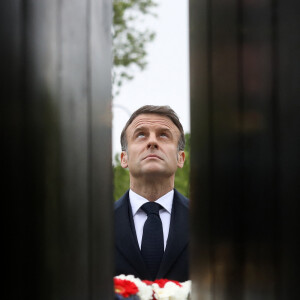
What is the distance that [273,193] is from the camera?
139 cm

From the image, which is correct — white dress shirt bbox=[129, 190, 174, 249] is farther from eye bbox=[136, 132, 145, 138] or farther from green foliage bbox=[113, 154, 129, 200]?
green foliage bbox=[113, 154, 129, 200]

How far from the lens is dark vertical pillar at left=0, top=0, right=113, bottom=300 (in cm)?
140

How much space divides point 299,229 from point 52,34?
2.97 ft

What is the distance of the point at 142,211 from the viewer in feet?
5.80

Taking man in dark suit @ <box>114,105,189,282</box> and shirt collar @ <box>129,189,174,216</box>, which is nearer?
man in dark suit @ <box>114,105,189,282</box>

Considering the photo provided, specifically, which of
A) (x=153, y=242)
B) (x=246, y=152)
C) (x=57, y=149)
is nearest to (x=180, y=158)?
(x=153, y=242)

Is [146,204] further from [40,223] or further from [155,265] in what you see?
[40,223]

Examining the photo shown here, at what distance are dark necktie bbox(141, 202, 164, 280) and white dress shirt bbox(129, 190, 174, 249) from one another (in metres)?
0.02

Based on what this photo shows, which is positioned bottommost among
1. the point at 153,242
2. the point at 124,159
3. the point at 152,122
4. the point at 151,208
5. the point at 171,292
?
the point at 171,292

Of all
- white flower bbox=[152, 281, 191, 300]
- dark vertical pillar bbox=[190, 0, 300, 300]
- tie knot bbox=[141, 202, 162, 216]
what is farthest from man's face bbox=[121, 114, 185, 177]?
white flower bbox=[152, 281, 191, 300]

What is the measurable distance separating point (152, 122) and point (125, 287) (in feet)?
2.06

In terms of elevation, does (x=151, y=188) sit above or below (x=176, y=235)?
above

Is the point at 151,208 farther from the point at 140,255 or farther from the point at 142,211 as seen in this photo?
the point at 140,255

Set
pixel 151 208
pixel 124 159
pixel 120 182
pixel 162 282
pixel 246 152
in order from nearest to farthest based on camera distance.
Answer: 1. pixel 246 152
2. pixel 162 282
3. pixel 151 208
4. pixel 124 159
5. pixel 120 182
